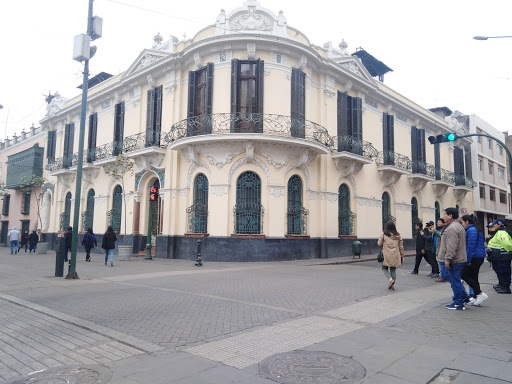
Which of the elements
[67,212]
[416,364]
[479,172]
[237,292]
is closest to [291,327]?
[416,364]

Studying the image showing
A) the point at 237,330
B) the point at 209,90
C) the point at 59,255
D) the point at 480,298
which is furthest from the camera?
the point at 209,90

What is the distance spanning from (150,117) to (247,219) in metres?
8.12

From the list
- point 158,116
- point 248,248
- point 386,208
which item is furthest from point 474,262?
point 386,208

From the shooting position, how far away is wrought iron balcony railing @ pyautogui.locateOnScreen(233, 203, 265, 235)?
1677 centimetres

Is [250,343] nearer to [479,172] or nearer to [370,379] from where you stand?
[370,379]

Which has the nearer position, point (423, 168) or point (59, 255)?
point (59, 255)

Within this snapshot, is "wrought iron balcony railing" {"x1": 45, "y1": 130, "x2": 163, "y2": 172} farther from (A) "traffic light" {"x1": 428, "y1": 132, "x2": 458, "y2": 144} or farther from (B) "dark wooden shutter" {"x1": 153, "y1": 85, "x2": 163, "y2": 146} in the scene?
(A) "traffic light" {"x1": 428, "y1": 132, "x2": 458, "y2": 144}

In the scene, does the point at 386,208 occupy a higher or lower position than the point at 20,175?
lower

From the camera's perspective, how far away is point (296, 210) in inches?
701

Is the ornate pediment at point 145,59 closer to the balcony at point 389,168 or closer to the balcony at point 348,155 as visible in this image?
the balcony at point 348,155

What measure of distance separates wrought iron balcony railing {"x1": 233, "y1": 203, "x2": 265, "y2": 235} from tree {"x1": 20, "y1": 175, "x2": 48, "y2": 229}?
17.2 m

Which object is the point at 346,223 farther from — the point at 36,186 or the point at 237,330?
the point at 36,186

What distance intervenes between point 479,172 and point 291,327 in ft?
113

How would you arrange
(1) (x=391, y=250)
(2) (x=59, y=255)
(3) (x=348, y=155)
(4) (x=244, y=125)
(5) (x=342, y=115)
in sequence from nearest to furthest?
1. (1) (x=391, y=250)
2. (2) (x=59, y=255)
3. (4) (x=244, y=125)
4. (3) (x=348, y=155)
5. (5) (x=342, y=115)
